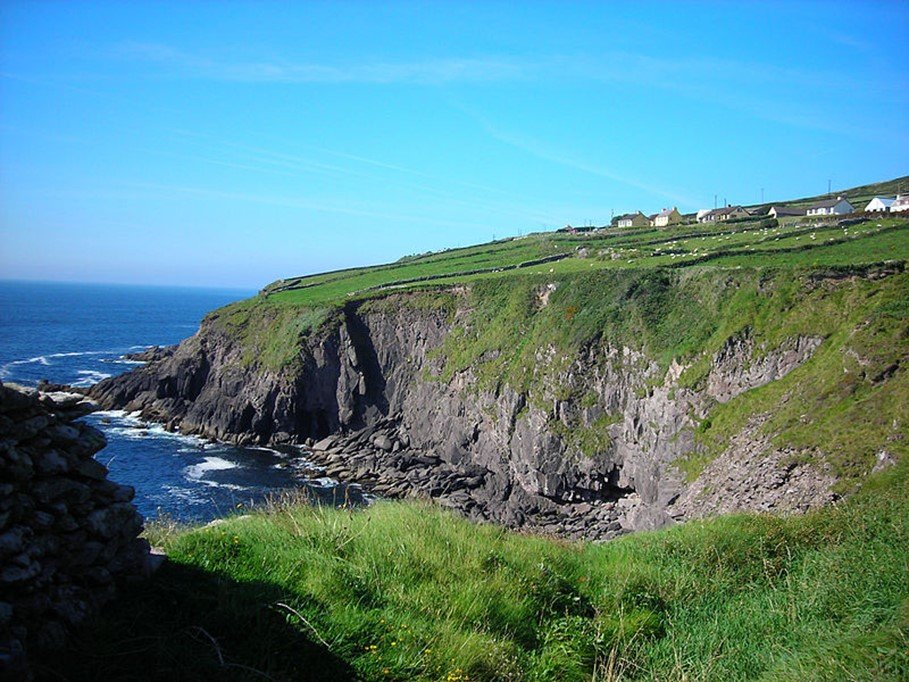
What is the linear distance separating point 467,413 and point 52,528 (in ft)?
148

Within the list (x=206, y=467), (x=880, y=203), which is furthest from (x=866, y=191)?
(x=206, y=467)

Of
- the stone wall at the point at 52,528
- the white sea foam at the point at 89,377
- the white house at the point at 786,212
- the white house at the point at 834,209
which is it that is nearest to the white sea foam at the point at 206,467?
the white sea foam at the point at 89,377

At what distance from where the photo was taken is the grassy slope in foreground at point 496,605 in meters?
6.26

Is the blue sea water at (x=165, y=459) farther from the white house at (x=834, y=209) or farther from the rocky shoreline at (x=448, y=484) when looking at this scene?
the white house at (x=834, y=209)

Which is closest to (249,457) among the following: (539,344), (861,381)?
(539,344)

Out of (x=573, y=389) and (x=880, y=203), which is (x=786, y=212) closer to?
(x=880, y=203)

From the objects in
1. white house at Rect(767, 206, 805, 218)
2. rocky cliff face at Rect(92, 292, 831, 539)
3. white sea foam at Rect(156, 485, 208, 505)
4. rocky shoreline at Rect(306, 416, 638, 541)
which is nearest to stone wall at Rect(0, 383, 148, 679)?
rocky cliff face at Rect(92, 292, 831, 539)

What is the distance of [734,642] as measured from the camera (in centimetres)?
755

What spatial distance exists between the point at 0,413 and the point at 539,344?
142 ft

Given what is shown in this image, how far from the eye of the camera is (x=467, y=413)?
167 ft

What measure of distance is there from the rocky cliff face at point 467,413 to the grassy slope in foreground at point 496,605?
1694 centimetres

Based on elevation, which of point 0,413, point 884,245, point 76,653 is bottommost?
point 76,653

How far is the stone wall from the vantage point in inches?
217

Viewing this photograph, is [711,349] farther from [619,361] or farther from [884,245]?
[884,245]
